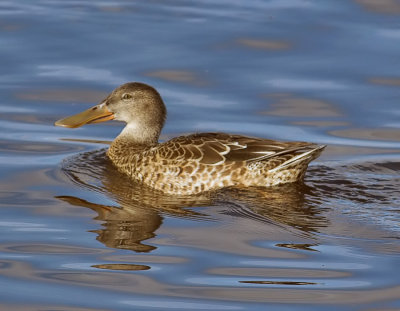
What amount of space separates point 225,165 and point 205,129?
6.53 ft

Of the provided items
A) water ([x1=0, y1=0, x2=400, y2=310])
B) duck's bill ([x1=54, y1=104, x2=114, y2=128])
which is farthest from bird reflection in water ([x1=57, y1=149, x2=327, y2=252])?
duck's bill ([x1=54, y1=104, x2=114, y2=128])

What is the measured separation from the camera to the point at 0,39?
14.4 meters

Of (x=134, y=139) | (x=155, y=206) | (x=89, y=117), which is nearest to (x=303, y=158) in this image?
(x=155, y=206)

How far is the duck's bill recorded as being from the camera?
10750 mm

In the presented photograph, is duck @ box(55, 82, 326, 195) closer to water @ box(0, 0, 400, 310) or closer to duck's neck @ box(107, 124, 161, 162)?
water @ box(0, 0, 400, 310)

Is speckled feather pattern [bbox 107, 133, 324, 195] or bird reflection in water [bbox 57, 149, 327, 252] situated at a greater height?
speckled feather pattern [bbox 107, 133, 324, 195]

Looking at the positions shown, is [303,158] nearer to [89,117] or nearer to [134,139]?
[134,139]

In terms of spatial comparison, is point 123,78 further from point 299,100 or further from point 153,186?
point 153,186

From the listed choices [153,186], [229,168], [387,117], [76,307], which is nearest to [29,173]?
[153,186]

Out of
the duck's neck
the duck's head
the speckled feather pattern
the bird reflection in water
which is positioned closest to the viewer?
the bird reflection in water

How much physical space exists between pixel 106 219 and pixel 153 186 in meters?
1.31

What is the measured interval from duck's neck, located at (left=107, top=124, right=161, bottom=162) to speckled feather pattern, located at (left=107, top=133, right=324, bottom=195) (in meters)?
0.90

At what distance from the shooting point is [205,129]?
1149 cm

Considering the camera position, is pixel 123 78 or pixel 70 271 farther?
pixel 123 78
